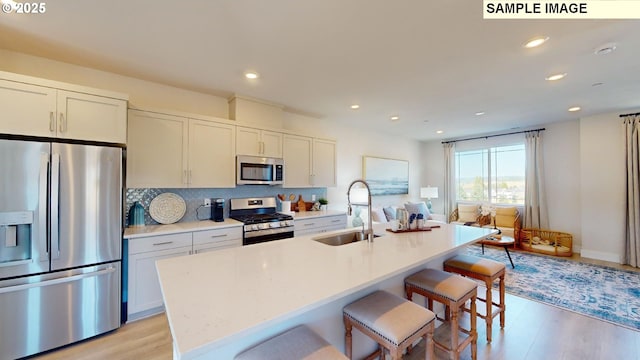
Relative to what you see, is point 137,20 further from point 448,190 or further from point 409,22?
point 448,190

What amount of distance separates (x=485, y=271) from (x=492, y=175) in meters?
4.90

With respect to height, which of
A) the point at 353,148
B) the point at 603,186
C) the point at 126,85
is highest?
the point at 126,85

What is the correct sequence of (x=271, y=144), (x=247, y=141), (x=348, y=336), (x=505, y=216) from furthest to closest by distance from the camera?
(x=505, y=216)
(x=271, y=144)
(x=247, y=141)
(x=348, y=336)

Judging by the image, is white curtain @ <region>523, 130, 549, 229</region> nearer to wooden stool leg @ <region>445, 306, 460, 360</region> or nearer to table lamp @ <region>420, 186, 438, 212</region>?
table lamp @ <region>420, 186, 438, 212</region>

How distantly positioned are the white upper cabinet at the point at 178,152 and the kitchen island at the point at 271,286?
162 cm

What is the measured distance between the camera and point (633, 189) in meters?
4.16

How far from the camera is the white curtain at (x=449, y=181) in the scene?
22.0 feet

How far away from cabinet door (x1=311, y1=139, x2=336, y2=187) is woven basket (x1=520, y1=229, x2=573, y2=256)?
4254mm

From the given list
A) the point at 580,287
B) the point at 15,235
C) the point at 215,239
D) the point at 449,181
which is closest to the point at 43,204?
the point at 15,235

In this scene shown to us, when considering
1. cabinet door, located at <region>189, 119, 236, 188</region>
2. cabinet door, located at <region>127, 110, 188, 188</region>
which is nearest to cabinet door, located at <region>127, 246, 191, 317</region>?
cabinet door, located at <region>127, 110, 188, 188</region>

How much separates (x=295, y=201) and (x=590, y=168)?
216 inches

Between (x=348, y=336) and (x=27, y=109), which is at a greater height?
(x=27, y=109)

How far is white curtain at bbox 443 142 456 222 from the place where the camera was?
6711 mm

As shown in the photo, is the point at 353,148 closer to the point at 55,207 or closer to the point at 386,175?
the point at 386,175
